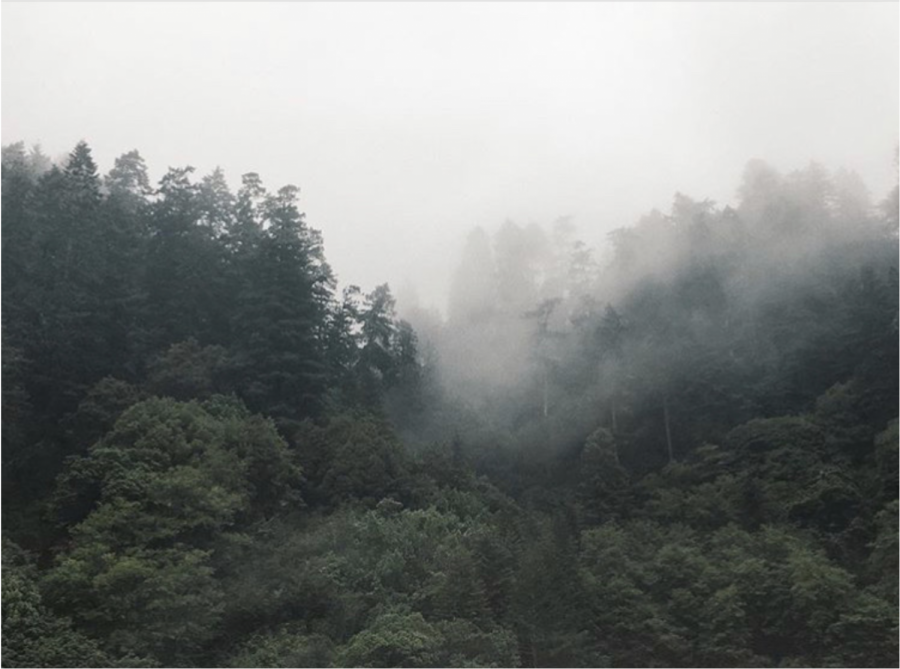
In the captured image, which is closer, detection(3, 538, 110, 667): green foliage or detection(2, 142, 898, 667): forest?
detection(3, 538, 110, 667): green foliage

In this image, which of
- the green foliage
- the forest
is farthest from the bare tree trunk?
the green foliage

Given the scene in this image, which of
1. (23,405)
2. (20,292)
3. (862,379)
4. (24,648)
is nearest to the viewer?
(24,648)

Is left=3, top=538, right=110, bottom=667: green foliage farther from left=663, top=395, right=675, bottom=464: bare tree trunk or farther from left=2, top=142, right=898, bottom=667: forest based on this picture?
left=663, top=395, right=675, bottom=464: bare tree trunk

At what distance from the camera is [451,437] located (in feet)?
105

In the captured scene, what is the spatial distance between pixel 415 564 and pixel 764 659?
7.49m

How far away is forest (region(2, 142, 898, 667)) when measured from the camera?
17.9 metres

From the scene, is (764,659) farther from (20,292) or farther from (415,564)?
Result: (20,292)

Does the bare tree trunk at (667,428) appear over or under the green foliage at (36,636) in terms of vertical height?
over

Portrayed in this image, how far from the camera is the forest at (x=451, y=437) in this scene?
1794 cm

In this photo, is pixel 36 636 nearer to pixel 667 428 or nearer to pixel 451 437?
pixel 451 437

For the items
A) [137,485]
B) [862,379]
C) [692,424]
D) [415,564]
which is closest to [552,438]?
[692,424]

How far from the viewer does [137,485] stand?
18922 mm

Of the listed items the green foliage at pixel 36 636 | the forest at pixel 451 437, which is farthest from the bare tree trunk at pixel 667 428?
the green foliage at pixel 36 636

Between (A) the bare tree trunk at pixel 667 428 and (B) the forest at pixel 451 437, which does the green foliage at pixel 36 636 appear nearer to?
(B) the forest at pixel 451 437
